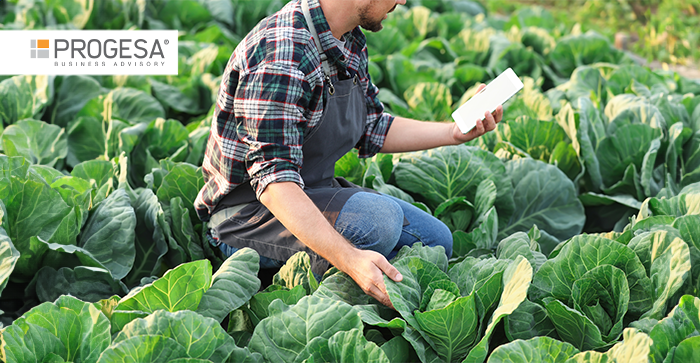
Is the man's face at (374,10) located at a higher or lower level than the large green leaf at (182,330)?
higher

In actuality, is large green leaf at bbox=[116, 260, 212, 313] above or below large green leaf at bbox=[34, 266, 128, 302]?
above

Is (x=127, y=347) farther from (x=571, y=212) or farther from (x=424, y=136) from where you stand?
(x=571, y=212)

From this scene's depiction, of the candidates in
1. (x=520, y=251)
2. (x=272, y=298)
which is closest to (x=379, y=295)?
(x=272, y=298)

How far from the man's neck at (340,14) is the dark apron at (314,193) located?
3.6 inches

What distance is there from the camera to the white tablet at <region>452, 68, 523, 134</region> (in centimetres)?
250

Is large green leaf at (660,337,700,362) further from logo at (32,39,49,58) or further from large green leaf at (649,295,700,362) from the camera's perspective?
logo at (32,39,49,58)

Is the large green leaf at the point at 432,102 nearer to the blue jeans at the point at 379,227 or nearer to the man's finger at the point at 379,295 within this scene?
the blue jeans at the point at 379,227

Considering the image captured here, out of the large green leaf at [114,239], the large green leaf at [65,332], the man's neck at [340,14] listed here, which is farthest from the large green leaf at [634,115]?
the large green leaf at [65,332]

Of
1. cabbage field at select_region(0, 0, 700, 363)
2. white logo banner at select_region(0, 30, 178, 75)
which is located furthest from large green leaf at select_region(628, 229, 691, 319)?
white logo banner at select_region(0, 30, 178, 75)

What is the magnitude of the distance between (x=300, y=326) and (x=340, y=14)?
109 centimetres

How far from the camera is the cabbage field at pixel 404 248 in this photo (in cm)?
181

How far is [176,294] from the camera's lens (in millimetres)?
1963

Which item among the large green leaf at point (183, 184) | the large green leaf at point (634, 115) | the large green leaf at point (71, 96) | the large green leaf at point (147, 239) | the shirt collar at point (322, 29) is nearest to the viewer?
the shirt collar at point (322, 29)

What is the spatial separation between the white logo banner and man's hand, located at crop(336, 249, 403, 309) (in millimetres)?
2646
